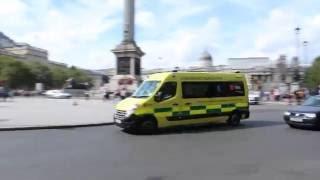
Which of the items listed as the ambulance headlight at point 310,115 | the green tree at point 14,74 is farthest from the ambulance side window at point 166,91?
the green tree at point 14,74

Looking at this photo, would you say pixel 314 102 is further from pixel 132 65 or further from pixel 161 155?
pixel 132 65

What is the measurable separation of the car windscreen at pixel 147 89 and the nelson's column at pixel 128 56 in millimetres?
40664

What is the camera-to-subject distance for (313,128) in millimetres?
18359

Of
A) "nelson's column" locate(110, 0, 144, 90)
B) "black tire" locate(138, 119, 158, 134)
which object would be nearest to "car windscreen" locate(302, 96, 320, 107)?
"black tire" locate(138, 119, 158, 134)

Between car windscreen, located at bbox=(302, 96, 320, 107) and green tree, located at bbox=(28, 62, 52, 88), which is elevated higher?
green tree, located at bbox=(28, 62, 52, 88)

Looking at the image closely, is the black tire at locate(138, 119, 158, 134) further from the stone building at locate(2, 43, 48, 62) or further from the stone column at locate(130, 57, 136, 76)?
the stone building at locate(2, 43, 48, 62)

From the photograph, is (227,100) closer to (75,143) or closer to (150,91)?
(150,91)

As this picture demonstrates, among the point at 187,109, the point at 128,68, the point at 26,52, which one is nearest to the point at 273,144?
the point at 187,109

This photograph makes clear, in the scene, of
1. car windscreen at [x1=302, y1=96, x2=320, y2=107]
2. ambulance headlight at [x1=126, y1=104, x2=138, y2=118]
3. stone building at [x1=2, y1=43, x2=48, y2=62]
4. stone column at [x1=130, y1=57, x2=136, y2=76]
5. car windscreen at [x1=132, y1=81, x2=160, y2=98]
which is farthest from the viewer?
stone building at [x1=2, y1=43, x2=48, y2=62]

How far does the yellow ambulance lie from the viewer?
16922mm

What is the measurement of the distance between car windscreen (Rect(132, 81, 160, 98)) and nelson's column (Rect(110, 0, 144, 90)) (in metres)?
40.7

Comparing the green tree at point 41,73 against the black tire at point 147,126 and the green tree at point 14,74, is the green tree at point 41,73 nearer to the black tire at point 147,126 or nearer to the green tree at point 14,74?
the green tree at point 14,74

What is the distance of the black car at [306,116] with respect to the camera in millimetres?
18078

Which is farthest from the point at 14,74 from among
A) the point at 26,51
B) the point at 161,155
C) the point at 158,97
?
the point at 161,155
